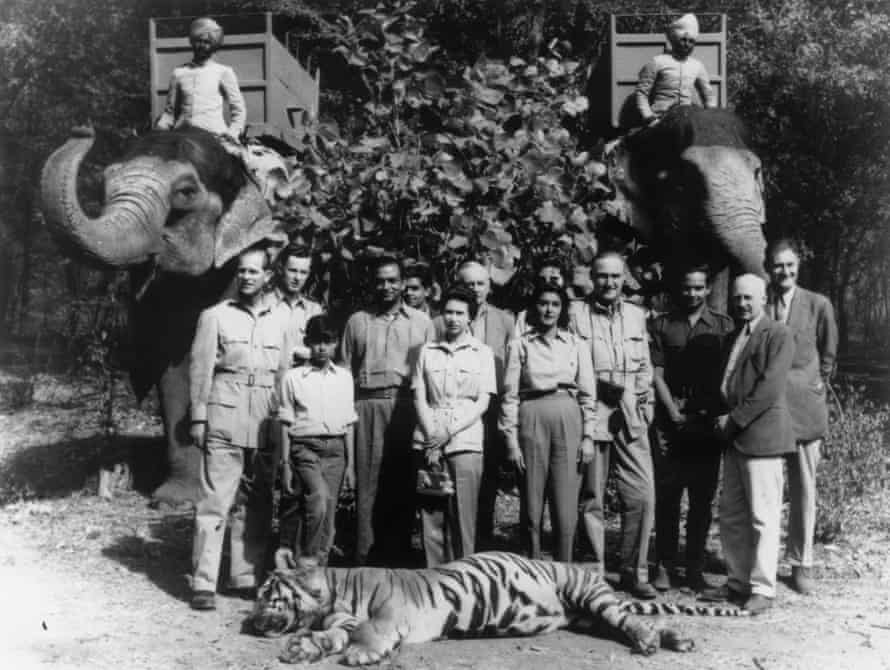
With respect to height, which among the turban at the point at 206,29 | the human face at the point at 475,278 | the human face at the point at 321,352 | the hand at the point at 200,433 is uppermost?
the turban at the point at 206,29

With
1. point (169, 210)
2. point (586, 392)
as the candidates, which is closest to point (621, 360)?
point (586, 392)

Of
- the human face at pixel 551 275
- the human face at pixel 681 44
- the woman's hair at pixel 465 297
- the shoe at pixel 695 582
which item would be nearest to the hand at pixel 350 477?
the woman's hair at pixel 465 297

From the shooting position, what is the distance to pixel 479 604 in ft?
17.7

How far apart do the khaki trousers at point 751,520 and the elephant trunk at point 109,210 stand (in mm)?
4131

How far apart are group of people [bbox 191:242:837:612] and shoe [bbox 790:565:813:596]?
0.05ft

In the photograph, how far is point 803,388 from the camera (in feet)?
21.6

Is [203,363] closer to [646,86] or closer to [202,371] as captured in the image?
[202,371]

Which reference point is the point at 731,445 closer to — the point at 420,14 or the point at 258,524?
the point at 258,524

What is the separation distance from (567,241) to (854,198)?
461 inches

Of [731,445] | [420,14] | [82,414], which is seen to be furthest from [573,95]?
[82,414]

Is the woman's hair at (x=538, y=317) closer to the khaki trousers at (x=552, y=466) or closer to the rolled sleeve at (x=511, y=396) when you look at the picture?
the rolled sleeve at (x=511, y=396)

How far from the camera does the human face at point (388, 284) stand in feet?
21.4

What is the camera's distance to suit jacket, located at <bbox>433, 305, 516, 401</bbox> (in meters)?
6.67

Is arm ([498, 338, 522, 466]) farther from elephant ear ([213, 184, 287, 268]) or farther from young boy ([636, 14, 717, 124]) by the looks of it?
young boy ([636, 14, 717, 124])
